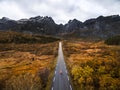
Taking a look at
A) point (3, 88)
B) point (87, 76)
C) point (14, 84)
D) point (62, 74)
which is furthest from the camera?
point (62, 74)

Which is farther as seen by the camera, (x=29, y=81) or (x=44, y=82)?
(x=44, y=82)

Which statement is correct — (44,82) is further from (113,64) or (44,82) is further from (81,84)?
(113,64)

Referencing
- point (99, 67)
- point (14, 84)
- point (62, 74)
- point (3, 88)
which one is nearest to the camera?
point (14, 84)

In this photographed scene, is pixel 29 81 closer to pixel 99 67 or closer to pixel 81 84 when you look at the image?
pixel 81 84

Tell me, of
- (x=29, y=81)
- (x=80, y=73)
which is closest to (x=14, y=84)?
(x=29, y=81)

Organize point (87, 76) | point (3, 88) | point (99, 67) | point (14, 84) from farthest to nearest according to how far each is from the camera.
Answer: point (99, 67) → point (87, 76) → point (3, 88) → point (14, 84)

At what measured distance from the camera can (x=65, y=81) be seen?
189ft

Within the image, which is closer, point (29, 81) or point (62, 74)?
A: point (29, 81)

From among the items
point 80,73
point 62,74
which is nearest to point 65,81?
point 80,73

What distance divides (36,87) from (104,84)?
54.1 feet

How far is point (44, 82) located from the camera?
56.9 meters

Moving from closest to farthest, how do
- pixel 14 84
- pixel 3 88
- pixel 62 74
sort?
pixel 14 84 < pixel 3 88 < pixel 62 74

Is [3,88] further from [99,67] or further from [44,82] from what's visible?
[99,67]

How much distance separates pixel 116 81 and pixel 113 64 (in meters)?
15.0
